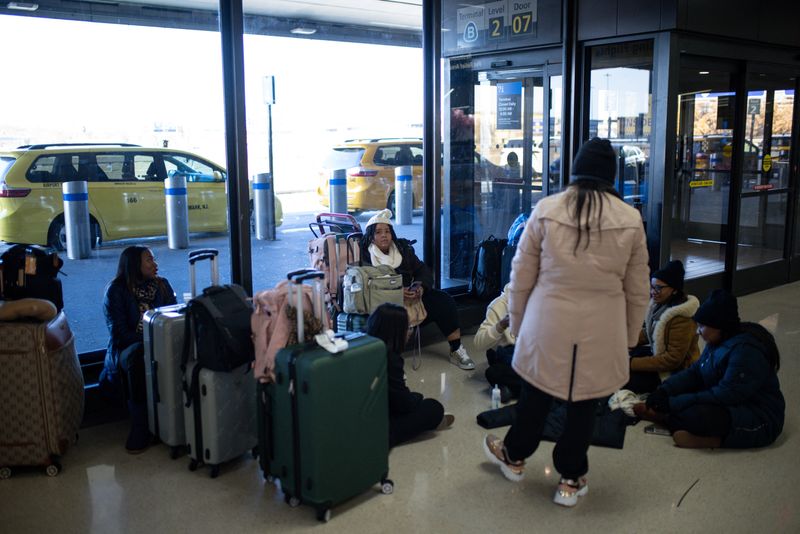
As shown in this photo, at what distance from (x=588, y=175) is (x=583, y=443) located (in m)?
1.11

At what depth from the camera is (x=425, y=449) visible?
388 centimetres

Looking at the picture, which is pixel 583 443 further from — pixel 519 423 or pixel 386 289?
pixel 386 289

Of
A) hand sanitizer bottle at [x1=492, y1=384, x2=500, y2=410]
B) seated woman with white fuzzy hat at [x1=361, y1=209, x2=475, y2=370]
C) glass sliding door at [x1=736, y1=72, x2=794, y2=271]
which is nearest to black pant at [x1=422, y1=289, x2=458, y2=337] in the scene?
seated woman with white fuzzy hat at [x1=361, y1=209, x2=475, y2=370]

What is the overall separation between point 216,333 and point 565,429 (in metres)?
1.58

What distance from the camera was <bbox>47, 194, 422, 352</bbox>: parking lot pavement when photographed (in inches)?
183

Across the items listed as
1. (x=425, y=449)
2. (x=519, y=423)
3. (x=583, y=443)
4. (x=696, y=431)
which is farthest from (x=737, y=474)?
(x=425, y=449)

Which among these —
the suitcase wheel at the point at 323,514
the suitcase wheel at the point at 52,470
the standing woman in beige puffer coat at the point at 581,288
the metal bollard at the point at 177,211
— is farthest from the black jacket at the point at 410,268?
the suitcase wheel at the point at 52,470

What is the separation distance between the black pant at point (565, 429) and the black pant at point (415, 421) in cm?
71

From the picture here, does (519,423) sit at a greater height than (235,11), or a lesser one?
lesser

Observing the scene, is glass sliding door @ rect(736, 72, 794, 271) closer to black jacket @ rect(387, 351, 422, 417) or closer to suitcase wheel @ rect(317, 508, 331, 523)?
black jacket @ rect(387, 351, 422, 417)

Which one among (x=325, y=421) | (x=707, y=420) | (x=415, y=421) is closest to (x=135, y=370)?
(x=325, y=421)

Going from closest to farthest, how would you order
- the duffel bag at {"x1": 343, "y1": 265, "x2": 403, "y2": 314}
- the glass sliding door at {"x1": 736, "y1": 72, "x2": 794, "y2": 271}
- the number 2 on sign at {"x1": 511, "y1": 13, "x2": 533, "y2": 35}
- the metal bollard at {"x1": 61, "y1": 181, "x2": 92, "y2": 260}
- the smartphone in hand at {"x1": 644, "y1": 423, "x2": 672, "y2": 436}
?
the smartphone in hand at {"x1": 644, "y1": 423, "x2": 672, "y2": 436}, the metal bollard at {"x1": 61, "y1": 181, "x2": 92, "y2": 260}, the duffel bag at {"x1": 343, "y1": 265, "x2": 403, "y2": 314}, the number 2 on sign at {"x1": 511, "y1": 13, "x2": 533, "y2": 35}, the glass sliding door at {"x1": 736, "y1": 72, "x2": 794, "y2": 271}

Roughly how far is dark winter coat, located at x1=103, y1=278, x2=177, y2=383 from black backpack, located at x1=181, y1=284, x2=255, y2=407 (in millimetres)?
543

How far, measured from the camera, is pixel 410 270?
518 centimetres
